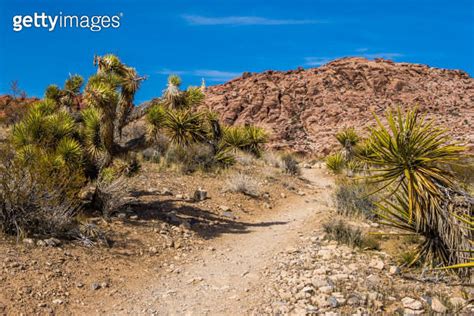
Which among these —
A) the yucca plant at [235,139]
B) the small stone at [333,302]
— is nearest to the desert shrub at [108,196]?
the small stone at [333,302]

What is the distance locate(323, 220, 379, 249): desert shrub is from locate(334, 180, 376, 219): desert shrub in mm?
1287

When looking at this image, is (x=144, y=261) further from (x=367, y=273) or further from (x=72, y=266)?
(x=367, y=273)

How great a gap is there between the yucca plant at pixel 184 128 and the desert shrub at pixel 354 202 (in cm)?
428

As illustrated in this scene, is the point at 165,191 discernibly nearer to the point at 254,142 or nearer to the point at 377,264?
the point at 377,264

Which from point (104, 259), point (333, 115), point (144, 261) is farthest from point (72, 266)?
point (333, 115)

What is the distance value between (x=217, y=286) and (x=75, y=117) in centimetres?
647

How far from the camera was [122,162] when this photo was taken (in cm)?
915

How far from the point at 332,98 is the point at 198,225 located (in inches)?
1157

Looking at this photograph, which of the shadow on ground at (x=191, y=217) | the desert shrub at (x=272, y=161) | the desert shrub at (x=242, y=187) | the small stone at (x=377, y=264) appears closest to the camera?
the small stone at (x=377, y=264)

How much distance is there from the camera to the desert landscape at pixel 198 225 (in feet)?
17.2

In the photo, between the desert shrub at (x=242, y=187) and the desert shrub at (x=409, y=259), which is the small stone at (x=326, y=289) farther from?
the desert shrub at (x=242, y=187)

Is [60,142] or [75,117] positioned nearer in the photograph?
[60,142]

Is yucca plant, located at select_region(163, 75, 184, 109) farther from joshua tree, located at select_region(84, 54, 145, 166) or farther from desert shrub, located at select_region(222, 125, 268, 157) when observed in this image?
desert shrub, located at select_region(222, 125, 268, 157)

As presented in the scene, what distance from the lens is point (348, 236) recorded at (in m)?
7.13
